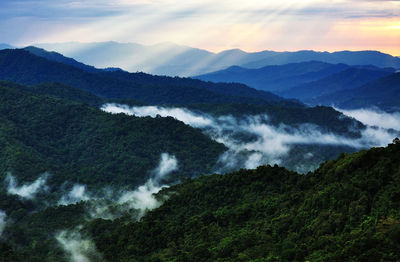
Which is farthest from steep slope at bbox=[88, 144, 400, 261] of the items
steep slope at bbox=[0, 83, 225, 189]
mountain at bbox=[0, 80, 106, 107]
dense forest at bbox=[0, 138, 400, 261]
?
mountain at bbox=[0, 80, 106, 107]

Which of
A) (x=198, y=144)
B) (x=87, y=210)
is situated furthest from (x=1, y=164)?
(x=198, y=144)

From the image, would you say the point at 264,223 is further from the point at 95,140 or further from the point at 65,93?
the point at 65,93

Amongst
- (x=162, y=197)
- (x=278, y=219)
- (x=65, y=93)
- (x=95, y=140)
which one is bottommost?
(x=162, y=197)

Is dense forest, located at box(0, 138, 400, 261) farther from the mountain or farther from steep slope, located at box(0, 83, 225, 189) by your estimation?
the mountain

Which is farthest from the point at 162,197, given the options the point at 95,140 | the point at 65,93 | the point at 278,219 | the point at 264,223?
the point at 65,93

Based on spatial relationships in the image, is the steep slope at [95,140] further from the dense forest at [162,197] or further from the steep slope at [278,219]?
the steep slope at [278,219]

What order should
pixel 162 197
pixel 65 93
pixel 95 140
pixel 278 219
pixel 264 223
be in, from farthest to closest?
pixel 65 93 < pixel 95 140 < pixel 162 197 < pixel 264 223 < pixel 278 219
